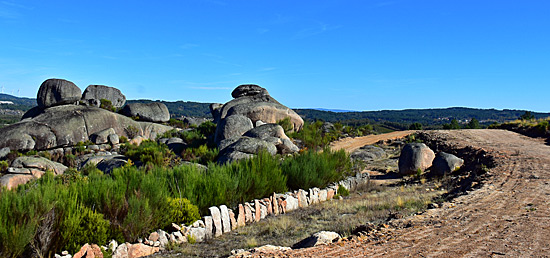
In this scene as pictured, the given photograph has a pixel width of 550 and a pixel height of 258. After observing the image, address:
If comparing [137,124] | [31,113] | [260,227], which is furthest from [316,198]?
[31,113]

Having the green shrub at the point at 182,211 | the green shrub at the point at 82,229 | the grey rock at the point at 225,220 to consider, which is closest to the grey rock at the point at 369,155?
the grey rock at the point at 225,220

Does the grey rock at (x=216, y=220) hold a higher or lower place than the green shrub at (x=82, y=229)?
lower

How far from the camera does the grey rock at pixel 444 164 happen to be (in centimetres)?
1448

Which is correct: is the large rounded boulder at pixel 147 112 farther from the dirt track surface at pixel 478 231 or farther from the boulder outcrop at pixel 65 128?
the dirt track surface at pixel 478 231

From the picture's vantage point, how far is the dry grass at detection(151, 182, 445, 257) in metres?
6.36

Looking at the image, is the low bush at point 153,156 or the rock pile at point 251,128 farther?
the low bush at point 153,156

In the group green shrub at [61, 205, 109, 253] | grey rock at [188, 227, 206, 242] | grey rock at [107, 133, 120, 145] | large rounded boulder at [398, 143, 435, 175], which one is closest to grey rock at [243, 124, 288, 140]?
large rounded boulder at [398, 143, 435, 175]

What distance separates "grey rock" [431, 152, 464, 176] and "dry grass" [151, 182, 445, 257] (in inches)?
150

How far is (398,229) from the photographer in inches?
249

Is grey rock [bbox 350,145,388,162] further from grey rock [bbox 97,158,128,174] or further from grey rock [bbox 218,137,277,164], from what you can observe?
grey rock [bbox 97,158,128,174]

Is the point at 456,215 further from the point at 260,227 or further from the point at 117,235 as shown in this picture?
the point at 117,235

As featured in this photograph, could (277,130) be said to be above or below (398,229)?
above

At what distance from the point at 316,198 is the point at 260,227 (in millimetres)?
3368

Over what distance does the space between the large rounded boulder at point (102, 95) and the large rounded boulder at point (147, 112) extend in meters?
2.37
